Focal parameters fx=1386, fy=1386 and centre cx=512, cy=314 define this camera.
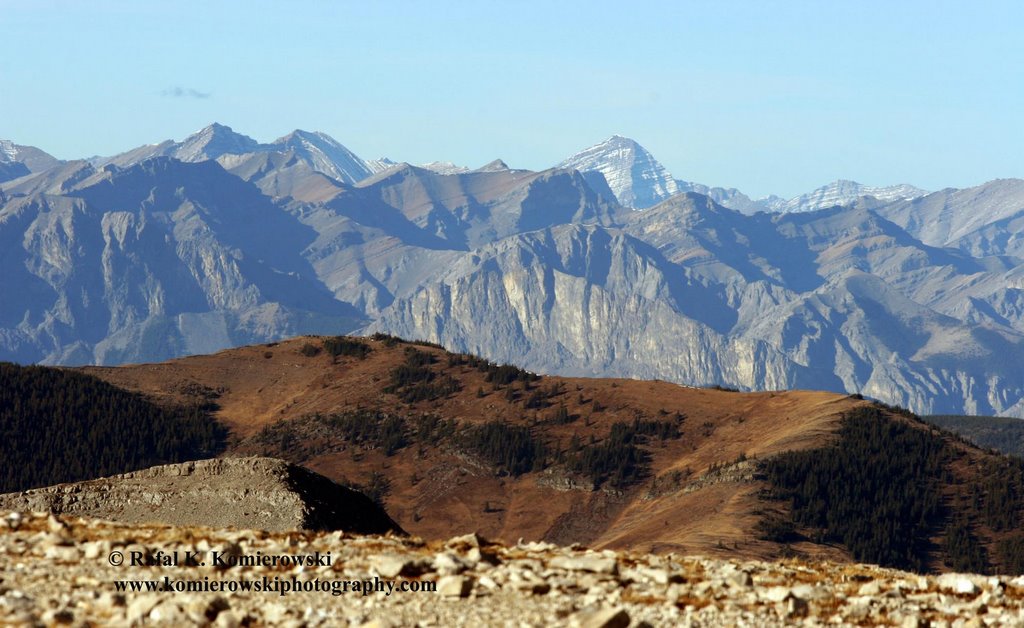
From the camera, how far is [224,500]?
181 feet

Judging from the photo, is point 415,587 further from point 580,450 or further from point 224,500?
point 580,450

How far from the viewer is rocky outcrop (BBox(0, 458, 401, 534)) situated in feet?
173

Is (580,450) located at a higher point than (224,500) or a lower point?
higher

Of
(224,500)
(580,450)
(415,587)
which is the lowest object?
(415,587)

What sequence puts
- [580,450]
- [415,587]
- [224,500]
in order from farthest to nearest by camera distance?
[580,450] → [224,500] → [415,587]

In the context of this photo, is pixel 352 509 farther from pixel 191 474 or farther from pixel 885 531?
pixel 885 531

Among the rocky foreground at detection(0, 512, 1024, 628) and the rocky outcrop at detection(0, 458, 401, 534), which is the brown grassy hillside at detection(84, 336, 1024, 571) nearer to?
the rocky outcrop at detection(0, 458, 401, 534)

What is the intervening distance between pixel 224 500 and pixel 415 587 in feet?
110

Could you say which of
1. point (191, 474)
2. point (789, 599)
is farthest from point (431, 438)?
point (789, 599)

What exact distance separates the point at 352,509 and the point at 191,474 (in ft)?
29.7

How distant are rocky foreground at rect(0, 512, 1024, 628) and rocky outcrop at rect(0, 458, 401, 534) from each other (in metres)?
24.2

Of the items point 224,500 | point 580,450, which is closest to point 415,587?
point 224,500

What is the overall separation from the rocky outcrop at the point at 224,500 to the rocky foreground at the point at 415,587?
79.5 feet

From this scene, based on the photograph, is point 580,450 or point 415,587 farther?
point 580,450
